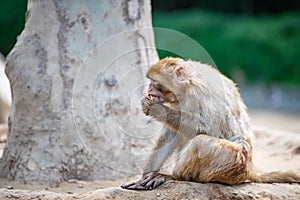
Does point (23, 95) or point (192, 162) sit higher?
point (23, 95)

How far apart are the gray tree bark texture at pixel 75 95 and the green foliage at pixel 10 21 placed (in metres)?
15.2

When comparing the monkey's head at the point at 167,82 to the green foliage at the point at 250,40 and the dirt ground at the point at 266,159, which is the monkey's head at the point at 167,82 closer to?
the dirt ground at the point at 266,159

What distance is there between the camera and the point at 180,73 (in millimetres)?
4914

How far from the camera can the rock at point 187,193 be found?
14.8ft

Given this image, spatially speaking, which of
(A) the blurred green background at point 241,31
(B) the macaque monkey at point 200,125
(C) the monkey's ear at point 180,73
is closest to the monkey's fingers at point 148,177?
(B) the macaque monkey at point 200,125

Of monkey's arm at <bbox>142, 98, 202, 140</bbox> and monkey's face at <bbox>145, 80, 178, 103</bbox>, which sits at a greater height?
monkey's face at <bbox>145, 80, 178, 103</bbox>

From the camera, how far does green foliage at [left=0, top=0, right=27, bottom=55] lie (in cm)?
2078

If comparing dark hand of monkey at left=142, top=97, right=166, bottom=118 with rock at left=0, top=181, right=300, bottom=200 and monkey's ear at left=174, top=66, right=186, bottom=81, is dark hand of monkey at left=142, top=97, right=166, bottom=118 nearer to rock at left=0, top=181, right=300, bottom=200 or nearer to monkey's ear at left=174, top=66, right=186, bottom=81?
monkey's ear at left=174, top=66, right=186, bottom=81

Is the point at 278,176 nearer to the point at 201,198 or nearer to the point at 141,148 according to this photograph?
the point at 201,198

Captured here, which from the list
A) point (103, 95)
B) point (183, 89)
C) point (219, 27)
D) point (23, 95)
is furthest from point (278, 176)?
point (219, 27)

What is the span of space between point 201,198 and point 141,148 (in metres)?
1.60

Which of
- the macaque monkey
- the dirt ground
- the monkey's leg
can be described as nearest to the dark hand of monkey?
the macaque monkey

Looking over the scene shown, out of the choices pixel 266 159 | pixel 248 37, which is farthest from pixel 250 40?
pixel 266 159

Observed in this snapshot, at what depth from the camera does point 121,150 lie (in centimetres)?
597
